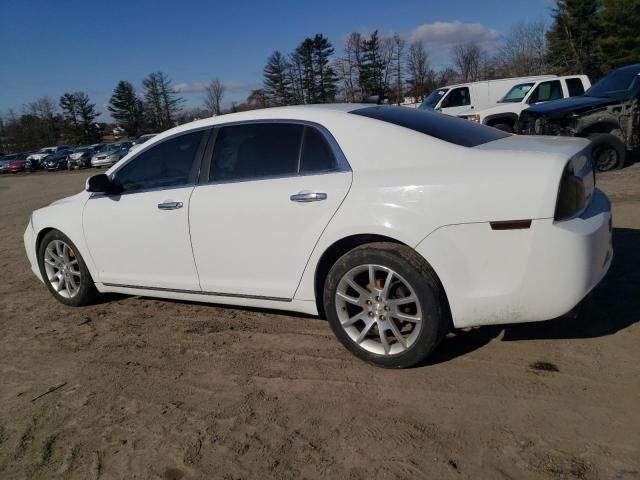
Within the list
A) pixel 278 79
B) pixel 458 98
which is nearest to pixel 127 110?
pixel 278 79

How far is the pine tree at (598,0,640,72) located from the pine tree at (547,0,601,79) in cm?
399

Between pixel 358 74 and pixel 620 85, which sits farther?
pixel 358 74

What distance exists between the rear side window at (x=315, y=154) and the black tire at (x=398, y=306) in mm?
603

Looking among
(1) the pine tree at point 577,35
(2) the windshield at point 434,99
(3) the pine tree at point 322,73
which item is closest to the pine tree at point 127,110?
(3) the pine tree at point 322,73

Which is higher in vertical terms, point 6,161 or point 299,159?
point 6,161

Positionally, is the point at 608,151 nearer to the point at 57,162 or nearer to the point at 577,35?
the point at 57,162

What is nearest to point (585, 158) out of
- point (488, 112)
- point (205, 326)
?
point (205, 326)

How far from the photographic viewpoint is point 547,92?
46.2 ft

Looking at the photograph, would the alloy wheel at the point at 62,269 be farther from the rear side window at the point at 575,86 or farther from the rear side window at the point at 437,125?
the rear side window at the point at 575,86

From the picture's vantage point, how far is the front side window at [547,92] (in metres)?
14.0

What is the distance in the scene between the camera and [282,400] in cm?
292

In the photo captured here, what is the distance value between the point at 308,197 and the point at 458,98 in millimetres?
15247

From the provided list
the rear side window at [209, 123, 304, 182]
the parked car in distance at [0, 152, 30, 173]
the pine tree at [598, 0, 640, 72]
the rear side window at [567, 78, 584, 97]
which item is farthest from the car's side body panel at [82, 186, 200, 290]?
the parked car in distance at [0, 152, 30, 173]

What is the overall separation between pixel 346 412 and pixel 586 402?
1231 millimetres
